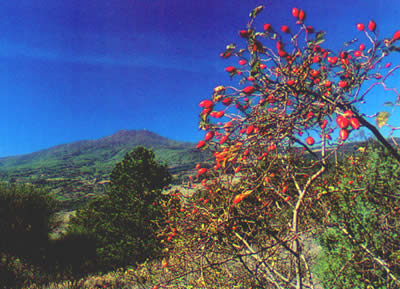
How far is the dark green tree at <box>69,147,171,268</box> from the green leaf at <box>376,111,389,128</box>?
13.9 metres

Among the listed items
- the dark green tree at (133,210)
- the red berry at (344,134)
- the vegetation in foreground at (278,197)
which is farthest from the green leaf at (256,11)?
the dark green tree at (133,210)

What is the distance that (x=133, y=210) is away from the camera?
15492 millimetres

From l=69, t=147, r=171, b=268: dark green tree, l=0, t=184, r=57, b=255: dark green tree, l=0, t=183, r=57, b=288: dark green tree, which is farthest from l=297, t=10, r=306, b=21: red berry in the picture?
l=0, t=184, r=57, b=255: dark green tree

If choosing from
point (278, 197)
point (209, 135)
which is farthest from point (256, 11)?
point (278, 197)

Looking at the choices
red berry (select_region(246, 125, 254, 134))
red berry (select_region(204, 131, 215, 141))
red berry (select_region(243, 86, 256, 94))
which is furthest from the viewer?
red berry (select_region(204, 131, 215, 141))

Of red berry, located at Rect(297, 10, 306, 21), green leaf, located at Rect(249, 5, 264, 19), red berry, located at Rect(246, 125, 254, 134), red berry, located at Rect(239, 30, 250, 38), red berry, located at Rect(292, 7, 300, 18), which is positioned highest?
red berry, located at Rect(292, 7, 300, 18)

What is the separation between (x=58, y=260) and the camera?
1975 cm

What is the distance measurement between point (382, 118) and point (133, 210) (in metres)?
16.2

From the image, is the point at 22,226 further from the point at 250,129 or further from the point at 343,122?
the point at 343,122

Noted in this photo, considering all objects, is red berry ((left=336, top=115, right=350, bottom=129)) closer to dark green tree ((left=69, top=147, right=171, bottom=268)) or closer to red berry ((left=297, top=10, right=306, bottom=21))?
red berry ((left=297, top=10, right=306, bottom=21))

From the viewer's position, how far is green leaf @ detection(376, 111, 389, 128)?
50.8 inches

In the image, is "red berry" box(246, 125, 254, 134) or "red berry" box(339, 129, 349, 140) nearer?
"red berry" box(339, 129, 349, 140)

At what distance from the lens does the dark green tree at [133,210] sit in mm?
14922

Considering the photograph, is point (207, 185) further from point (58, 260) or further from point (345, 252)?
point (58, 260)
